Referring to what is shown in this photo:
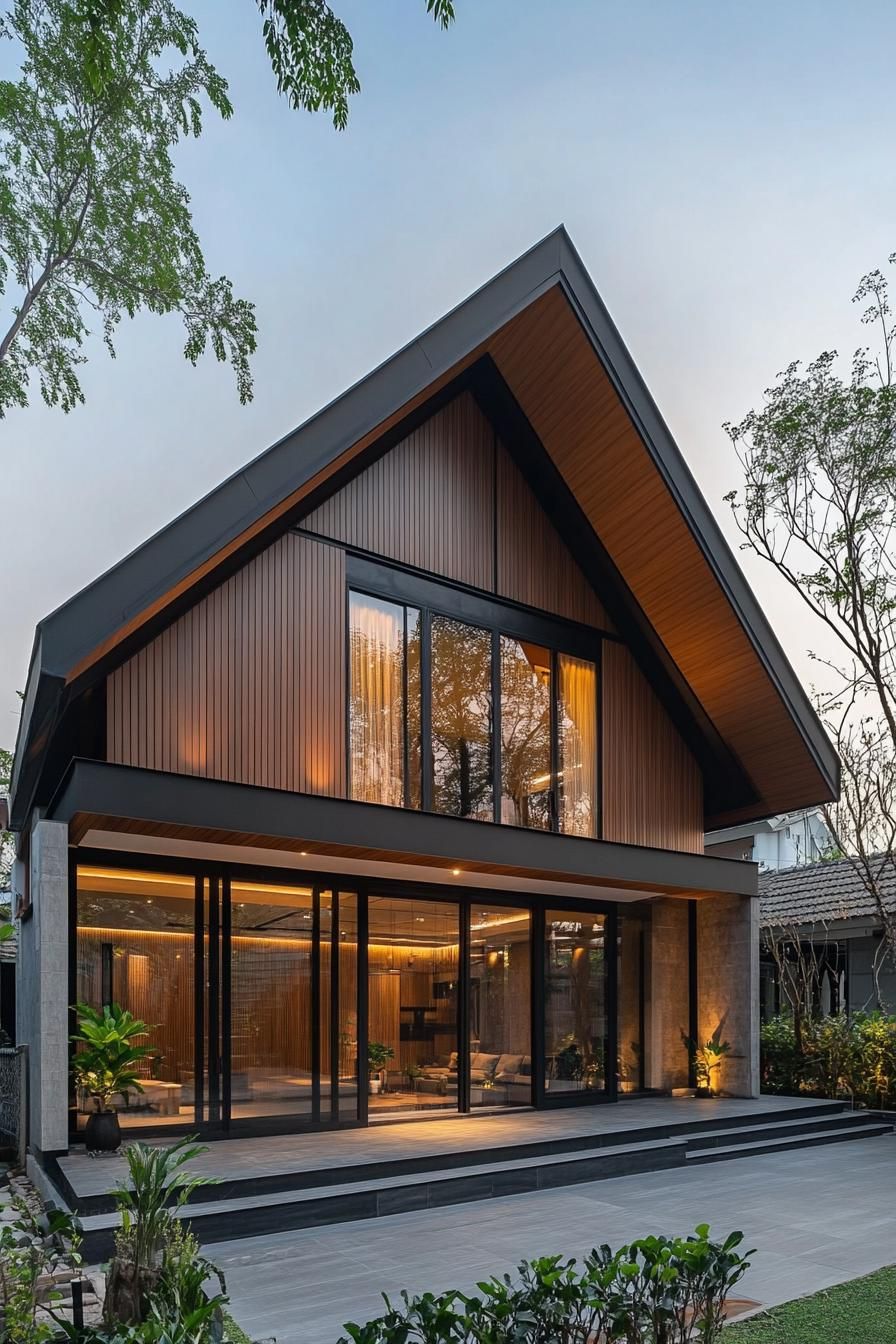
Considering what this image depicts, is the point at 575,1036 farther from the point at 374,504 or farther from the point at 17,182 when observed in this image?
the point at 17,182

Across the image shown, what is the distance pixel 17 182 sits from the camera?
12.2 m

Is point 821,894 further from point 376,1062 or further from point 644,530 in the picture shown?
point 376,1062

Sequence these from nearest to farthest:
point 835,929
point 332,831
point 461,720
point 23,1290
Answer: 1. point 23,1290
2. point 332,831
3. point 461,720
4. point 835,929

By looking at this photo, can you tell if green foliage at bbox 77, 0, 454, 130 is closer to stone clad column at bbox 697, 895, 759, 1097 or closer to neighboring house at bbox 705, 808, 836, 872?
stone clad column at bbox 697, 895, 759, 1097

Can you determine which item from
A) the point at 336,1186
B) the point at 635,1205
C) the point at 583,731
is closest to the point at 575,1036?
the point at 583,731

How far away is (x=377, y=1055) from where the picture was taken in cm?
Result: 1175

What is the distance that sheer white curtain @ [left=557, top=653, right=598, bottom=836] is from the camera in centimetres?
1346

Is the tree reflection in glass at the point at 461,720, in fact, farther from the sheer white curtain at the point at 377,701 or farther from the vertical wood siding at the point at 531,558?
the vertical wood siding at the point at 531,558

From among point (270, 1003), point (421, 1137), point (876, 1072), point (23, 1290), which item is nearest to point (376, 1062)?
point (421, 1137)

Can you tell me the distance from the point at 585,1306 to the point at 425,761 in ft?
25.7

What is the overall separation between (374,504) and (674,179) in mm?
5581

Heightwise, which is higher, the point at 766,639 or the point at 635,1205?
the point at 766,639

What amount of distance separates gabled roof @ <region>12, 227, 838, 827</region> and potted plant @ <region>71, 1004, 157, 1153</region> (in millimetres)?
2266

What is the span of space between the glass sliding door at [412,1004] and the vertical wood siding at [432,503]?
3.75 m
